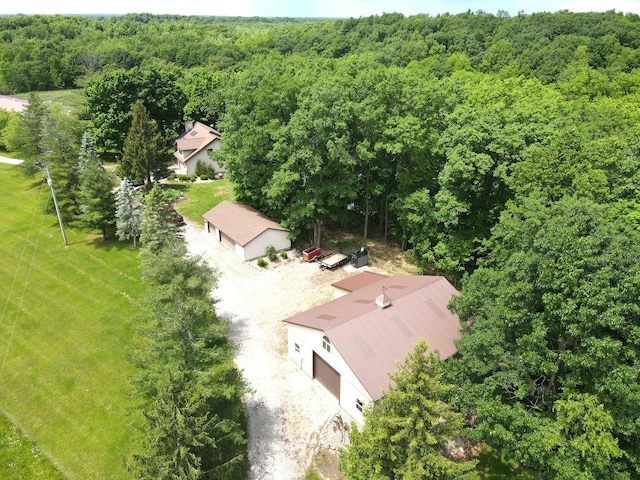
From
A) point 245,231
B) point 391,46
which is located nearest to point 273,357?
point 245,231

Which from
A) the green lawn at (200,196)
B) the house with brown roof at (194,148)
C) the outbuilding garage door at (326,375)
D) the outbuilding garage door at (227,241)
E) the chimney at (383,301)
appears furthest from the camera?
the house with brown roof at (194,148)

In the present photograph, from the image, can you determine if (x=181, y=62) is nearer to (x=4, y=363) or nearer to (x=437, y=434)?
(x=4, y=363)

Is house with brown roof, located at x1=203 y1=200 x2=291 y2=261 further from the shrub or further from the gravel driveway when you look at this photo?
the shrub

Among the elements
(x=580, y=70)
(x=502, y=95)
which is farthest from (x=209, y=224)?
(x=580, y=70)

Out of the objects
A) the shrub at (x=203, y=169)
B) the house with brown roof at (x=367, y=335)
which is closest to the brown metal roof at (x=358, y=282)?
the house with brown roof at (x=367, y=335)

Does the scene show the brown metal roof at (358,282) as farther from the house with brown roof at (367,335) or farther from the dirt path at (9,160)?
the dirt path at (9,160)

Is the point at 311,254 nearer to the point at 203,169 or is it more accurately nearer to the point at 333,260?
the point at 333,260
